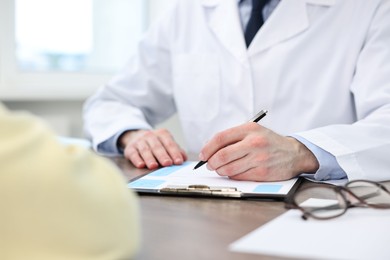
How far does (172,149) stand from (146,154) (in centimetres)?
6

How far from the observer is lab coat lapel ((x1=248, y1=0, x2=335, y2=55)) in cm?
143

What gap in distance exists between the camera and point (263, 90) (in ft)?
4.73

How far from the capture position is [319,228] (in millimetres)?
633

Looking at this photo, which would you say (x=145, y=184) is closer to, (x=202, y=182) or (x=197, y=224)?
(x=202, y=182)

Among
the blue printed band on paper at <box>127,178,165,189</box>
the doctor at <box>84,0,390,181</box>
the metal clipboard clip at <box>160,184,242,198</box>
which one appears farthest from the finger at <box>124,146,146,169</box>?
the metal clipboard clip at <box>160,184,242,198</box>

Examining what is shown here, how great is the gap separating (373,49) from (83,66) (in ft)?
5.18

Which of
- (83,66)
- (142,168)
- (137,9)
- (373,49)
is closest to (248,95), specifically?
(373,49)

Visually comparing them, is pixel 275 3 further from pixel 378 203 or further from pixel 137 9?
pixel 137 9

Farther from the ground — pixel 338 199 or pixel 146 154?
pixel 338 199

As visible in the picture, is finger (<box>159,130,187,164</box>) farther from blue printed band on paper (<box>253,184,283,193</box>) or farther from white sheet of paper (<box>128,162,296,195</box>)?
blue printed band on paper (<box>253,184,283,193</box>)

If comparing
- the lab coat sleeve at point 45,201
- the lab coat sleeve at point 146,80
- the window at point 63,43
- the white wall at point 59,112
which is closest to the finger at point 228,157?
the lab coat sleeve at point 45,201

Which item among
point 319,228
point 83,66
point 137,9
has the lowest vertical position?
point 83,66

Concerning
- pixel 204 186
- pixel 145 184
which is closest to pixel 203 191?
pixel 204 186

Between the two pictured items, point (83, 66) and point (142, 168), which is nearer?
point (142, 168)
